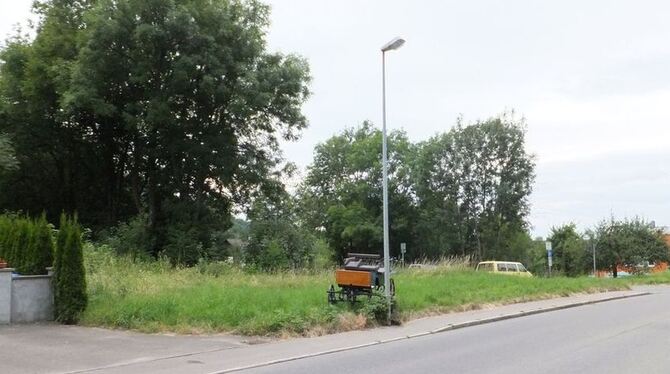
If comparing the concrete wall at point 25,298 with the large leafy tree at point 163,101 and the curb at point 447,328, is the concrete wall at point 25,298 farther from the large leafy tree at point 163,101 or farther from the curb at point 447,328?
the large leafy tree at point 163,101

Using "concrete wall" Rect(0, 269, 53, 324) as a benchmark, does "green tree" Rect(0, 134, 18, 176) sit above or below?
above

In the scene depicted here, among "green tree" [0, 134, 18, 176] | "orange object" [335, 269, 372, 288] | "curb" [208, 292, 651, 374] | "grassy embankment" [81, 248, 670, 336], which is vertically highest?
"green tree" [0, 134, 18, 176]

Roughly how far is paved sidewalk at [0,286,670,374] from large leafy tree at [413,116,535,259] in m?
39.2

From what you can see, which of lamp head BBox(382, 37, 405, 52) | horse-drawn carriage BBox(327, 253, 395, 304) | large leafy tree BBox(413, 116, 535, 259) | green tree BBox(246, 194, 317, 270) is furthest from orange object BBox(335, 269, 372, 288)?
large leafy tree BBox(413, 116, 535, 259)

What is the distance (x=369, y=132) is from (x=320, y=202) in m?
11.5

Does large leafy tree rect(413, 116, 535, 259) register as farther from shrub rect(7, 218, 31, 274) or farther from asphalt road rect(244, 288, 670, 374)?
shrub rect(7, 218, 31, 274)

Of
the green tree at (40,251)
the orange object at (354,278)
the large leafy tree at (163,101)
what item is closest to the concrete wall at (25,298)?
the green tree at (40,251)

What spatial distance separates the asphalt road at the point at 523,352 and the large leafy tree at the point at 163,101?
64.6ft

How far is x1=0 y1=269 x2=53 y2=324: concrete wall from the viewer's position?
14.7 m

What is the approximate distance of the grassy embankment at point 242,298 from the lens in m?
13.8

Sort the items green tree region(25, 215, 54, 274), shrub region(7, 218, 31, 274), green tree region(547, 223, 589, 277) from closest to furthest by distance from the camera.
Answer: green tree region(25, 215, 54, 274) < shrub region(7, 218, 31, 274) < green tree region(547, 223, 589, 277)

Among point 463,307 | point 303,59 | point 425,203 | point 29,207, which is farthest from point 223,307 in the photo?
point 425,203

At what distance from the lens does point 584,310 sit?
2038 centimetres

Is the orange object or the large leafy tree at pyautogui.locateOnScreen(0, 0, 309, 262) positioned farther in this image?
the large leafy tree at pyautogui.locateOnScreen(0, 0, 309, 262)
